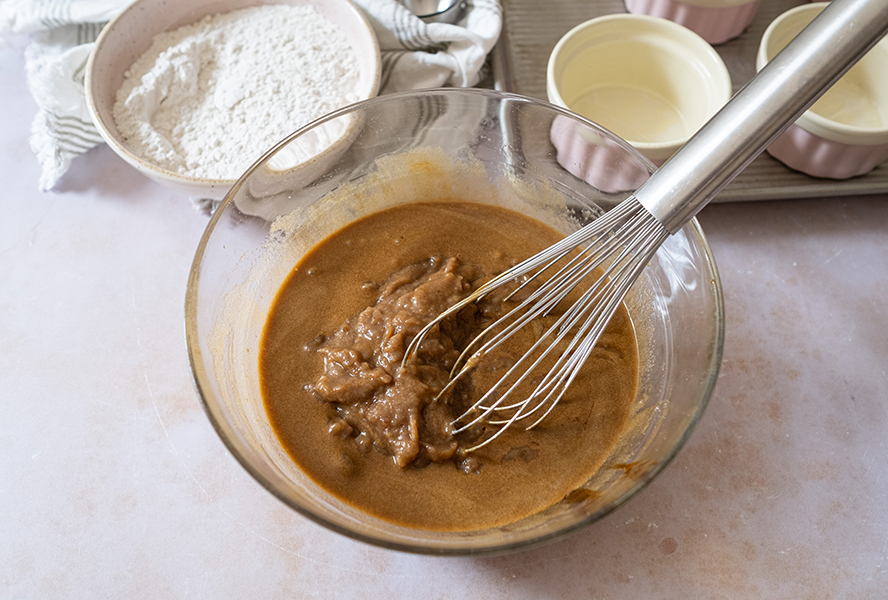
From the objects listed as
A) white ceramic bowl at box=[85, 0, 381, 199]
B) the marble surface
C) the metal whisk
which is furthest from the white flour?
the metal whisk

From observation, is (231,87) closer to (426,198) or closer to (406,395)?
(426,198)

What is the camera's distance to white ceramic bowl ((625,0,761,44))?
1.55m

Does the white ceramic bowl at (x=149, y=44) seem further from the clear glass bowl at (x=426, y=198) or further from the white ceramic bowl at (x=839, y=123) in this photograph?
the white ceramic bowl at (x=839, y=123)

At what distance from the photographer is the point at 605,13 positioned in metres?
1.72

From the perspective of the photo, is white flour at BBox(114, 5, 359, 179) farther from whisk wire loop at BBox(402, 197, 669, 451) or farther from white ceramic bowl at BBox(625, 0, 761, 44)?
white ceramic bowl at BBox(625, 0, 761, 44)

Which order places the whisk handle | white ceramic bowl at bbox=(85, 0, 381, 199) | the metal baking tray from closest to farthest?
the whisk handle, white ceramic bowl at bbox=(85, 0, 381, 199), the metal baking tray

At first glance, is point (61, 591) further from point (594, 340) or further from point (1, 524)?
point (594, 340)

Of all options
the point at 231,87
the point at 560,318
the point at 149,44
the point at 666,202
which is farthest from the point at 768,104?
the point at 149,44

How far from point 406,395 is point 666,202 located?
1.62 ft

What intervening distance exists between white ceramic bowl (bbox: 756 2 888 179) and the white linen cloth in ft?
2.19

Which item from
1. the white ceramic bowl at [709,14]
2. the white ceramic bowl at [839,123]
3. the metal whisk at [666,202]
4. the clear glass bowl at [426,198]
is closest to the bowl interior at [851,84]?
the white ceramic bowl at [839,123]

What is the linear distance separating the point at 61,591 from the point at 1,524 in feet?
0.62

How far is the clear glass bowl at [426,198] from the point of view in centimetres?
98

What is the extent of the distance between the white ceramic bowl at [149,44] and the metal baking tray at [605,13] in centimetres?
34
